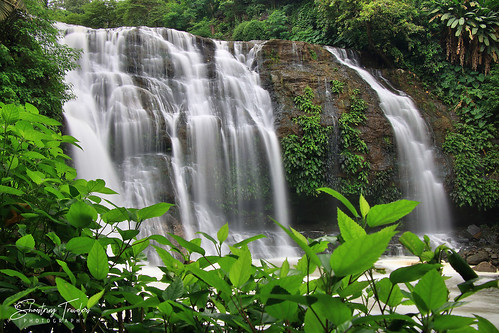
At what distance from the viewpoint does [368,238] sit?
465mm

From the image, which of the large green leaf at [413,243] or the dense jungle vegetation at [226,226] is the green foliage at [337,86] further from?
the large green leaf at [413,243]

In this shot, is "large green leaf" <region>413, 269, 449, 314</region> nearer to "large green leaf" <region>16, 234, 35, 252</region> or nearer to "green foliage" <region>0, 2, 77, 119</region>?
"large green leaf" <region>16, 234, 35, 252</region>

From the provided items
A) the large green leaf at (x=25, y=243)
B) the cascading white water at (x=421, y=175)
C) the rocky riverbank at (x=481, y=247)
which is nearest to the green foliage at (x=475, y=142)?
the cascading white water at (x=421, y=175)

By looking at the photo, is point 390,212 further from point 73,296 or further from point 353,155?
point 353,155

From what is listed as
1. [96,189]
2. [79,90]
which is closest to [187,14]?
[79,90]

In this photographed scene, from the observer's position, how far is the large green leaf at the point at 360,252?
0.47 m

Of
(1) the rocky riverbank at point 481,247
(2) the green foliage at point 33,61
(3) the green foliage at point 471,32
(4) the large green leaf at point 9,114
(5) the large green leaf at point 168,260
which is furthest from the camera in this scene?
(3) the green foliage at point 471,32

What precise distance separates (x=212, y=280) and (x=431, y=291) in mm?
372

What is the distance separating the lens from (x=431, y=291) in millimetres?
554

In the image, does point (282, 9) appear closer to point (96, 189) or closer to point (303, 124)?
point (303, 124)

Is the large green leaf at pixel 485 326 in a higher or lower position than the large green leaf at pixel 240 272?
lower

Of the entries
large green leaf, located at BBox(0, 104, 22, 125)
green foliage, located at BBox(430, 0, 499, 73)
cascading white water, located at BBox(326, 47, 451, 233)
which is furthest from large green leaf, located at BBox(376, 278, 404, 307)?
green foliage, located at BBox(430, 0, 499, 73)

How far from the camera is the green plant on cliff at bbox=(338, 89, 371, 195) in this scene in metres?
11.7

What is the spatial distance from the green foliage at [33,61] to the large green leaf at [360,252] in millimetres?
8663
